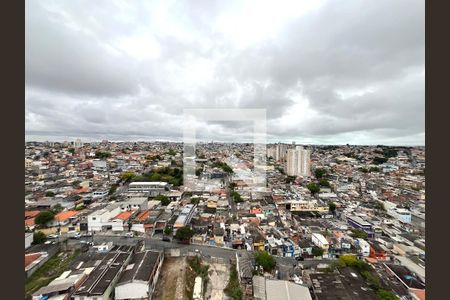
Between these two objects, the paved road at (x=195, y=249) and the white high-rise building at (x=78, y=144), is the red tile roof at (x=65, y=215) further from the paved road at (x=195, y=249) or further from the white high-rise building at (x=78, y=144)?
the white high-rise building at (x=78, y=144)

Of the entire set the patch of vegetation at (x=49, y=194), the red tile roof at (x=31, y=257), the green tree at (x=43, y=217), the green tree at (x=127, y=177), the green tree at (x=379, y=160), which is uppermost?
the green tree at (x=379, y=160)

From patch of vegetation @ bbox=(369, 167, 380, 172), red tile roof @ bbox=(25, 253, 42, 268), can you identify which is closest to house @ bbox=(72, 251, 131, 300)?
red tile roof @ bbox=(25, 253, 42, 268)

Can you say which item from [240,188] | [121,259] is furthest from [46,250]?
[240,188]

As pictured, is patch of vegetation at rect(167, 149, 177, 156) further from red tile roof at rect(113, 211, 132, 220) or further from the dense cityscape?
red tile roof at rect(113, 211, 132, 220)

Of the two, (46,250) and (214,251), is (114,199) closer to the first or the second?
(46,250)

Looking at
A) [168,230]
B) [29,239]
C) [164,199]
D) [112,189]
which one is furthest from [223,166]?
[29,239]

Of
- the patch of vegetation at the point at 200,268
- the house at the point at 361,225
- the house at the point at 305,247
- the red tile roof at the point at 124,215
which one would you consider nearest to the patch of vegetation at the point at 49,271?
the red tile roof at the point at 124,215
